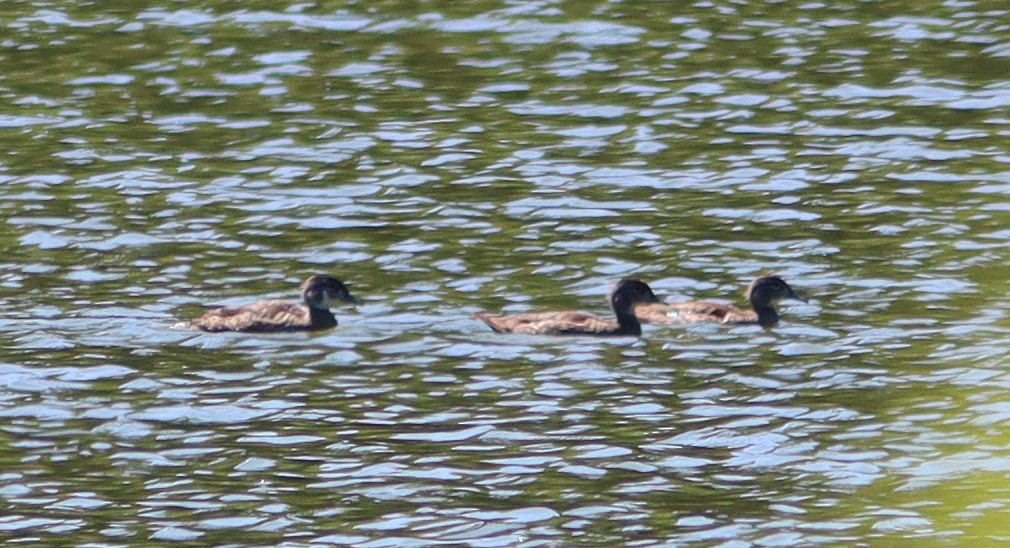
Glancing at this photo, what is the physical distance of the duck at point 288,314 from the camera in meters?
14.5

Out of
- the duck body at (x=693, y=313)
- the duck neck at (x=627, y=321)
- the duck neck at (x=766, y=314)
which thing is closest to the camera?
the duck neck at (x=766, y=314)

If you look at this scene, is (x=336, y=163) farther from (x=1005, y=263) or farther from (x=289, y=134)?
(x=1005, y=263)

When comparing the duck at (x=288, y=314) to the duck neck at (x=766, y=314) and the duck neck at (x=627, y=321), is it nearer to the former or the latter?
the duck neck at (x=627, y=321)

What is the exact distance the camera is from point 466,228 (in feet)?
55.3

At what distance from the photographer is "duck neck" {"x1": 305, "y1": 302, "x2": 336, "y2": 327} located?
14555mm

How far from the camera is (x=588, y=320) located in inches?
577

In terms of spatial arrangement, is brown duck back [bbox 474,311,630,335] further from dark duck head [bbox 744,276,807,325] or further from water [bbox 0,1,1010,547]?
dark duck head [bbox 744,276,807,325]

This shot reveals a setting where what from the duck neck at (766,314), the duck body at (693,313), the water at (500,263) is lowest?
the duck body at (693,313)

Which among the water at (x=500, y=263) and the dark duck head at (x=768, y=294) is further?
the dark duck head at (x=768, y=294)

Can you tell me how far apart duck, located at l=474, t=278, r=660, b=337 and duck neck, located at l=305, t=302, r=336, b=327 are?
1055mm

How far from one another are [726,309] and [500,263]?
213 cm

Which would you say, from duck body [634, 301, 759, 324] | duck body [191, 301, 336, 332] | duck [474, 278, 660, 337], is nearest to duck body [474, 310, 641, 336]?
duck [474, 278, 660, 337]

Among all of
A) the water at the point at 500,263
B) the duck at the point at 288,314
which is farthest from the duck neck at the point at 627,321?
the duck at the point at 288,314

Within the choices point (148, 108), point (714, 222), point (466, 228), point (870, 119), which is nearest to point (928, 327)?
point (714, 222)
